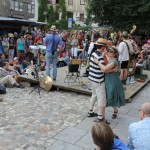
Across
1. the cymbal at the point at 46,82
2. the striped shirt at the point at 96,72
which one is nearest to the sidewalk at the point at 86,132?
the striped shirt at the point at 96,72

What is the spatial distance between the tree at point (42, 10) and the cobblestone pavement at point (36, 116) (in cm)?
4147

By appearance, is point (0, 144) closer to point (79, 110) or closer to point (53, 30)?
→ point (79, 110)

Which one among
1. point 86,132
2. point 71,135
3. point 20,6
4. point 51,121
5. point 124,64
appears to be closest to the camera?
point 71,135

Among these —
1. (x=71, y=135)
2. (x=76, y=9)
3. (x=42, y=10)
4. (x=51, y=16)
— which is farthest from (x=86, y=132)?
(x=76, y=9)

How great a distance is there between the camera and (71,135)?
5328mm

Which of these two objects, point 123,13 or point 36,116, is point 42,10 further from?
point 36,116

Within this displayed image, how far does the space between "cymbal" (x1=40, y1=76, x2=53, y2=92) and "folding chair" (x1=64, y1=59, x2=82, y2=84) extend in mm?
832

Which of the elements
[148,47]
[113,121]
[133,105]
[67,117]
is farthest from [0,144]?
[148,47]

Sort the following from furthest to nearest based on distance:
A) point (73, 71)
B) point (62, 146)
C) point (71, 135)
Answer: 1. point (73, 71)
2. point (71, 135)
3. point (62, 146)

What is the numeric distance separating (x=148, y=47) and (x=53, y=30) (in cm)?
769

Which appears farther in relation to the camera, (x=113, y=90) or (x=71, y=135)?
(x=113, y=90)

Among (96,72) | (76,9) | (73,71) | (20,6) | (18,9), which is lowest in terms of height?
(73,71)

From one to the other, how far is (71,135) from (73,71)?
4.50 m

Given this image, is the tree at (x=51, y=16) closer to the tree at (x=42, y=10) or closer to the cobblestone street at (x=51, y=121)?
the tree at (x=42, y=10)
